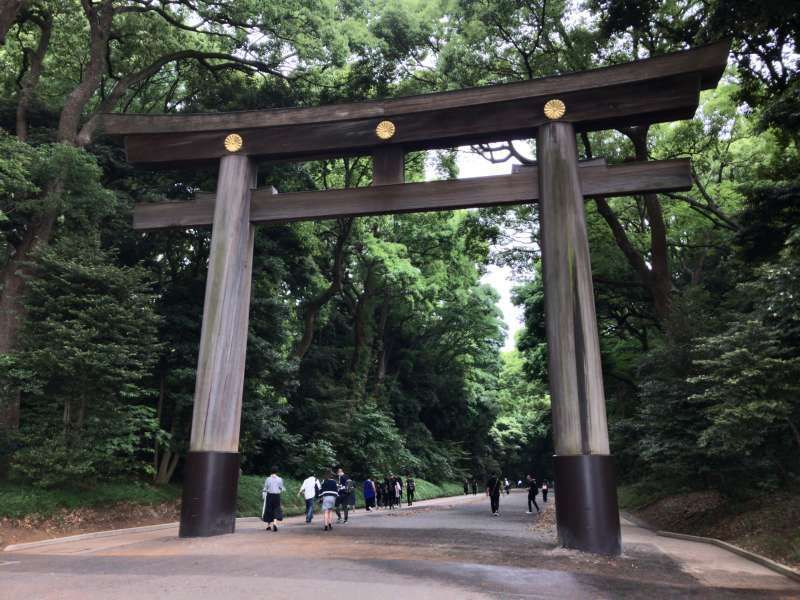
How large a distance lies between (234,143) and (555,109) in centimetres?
627

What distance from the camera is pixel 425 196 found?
1062 centimetres

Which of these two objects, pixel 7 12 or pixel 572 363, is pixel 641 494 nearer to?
pixel 572 363

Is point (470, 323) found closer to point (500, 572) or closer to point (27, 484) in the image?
point (27, 484)

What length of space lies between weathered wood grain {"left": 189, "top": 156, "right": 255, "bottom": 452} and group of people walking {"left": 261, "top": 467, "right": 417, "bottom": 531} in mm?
2454

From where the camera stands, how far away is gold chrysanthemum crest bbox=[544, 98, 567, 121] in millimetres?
10094

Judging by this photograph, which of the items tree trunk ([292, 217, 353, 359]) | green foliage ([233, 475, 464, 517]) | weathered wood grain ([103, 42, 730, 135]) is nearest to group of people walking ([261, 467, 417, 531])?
green foliage ([233, 475, 464, 517])

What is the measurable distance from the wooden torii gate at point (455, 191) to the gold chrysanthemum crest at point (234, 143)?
0.03 metres

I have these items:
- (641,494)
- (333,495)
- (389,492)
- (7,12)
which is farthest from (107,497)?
(641,494)

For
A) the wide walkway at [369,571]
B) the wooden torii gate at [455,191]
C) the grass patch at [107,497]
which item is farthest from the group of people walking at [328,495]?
the wooden torii gate at [455,191]

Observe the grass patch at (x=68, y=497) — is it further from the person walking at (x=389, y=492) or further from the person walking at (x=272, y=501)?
the person walking at (x=389, y=492)

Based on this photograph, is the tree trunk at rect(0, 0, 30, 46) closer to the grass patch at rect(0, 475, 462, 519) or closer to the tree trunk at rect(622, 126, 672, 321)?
the grass patch at rect(0, 475, 462, 519)

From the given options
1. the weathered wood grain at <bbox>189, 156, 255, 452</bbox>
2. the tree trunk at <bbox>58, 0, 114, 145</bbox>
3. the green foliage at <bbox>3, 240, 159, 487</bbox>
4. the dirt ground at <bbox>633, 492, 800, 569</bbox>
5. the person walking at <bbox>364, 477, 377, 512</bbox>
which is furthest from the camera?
the person walking at <bbox>364, 477, 377, 512</bbox>

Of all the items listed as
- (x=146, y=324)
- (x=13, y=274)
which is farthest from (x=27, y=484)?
(x=13, y=274)

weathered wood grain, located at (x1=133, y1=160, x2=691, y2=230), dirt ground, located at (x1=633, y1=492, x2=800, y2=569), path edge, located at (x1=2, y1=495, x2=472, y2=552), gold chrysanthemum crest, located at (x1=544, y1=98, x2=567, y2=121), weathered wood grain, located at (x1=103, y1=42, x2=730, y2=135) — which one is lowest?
path edge, located at (x1=2, y1=495, x2=472, y2=552)
